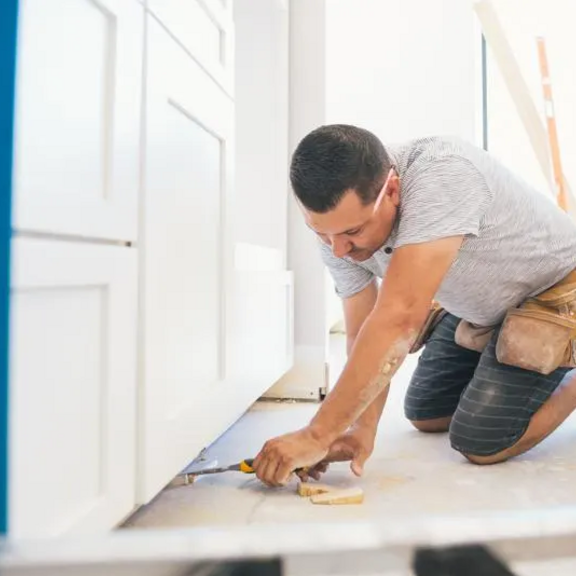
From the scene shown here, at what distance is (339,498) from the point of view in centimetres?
106

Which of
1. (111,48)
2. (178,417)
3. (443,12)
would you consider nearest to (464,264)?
(178,417)

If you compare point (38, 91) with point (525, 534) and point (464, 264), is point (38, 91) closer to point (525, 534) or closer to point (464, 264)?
point (525, 534)

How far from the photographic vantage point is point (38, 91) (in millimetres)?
547

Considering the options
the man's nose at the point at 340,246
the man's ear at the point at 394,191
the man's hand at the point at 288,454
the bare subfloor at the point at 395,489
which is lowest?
the bare subfloor at the point at 395,489

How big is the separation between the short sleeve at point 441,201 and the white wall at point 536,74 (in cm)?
251

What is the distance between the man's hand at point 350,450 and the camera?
45.4 inches

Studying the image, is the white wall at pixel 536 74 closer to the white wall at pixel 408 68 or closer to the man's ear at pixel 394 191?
the white wall at pixel 408 68

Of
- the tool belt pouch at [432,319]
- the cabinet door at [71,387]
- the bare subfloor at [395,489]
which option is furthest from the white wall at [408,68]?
the cabinet door at [71,387]

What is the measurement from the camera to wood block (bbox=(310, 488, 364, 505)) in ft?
3.45

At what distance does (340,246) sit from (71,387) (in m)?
0.57

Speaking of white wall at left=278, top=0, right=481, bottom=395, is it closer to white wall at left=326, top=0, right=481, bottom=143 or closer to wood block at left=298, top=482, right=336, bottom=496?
white wall at left=326, top=0, right=481, bottom=143

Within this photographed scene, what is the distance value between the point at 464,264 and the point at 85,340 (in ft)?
2.72

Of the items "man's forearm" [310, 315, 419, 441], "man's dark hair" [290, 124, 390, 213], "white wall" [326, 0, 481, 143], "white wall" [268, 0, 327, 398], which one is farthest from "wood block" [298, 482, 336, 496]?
"white wall" [326, 0, 481, 143]

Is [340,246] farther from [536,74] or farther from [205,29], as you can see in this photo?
[536,74]
